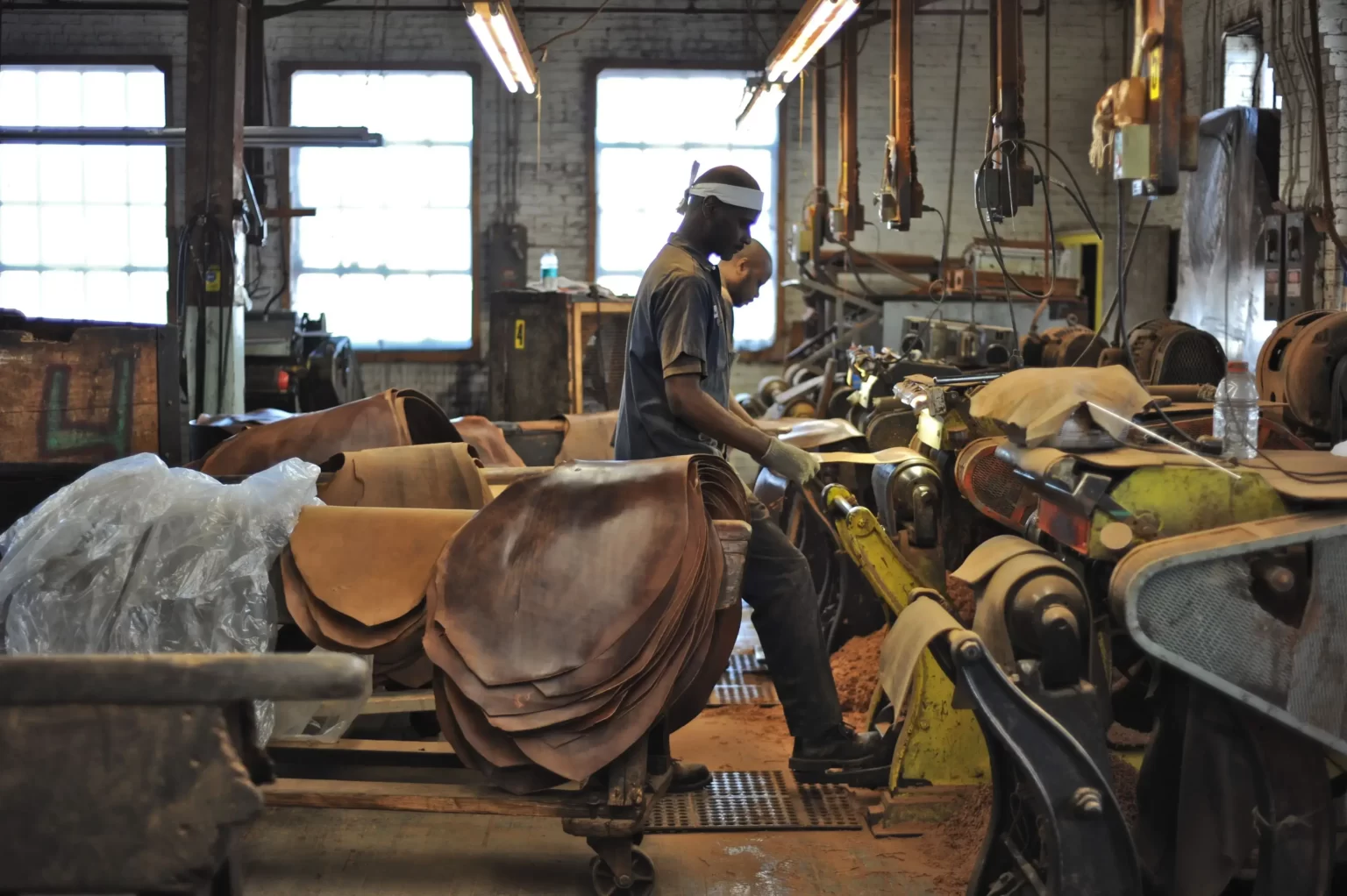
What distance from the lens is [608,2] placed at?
38.2ft

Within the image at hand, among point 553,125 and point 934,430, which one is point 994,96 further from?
point 553,125

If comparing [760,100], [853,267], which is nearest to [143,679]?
[760,100]

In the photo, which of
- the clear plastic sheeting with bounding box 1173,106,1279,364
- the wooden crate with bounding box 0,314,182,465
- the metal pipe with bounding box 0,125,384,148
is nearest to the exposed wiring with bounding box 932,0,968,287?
the clear plastic sheeting with bounding box 1173,106,1279,364

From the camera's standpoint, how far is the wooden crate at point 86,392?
16.1ft

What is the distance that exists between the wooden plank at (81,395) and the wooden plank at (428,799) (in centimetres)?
222

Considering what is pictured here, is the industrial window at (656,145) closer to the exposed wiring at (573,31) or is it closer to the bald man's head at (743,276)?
the exposed wiring at (573,31)

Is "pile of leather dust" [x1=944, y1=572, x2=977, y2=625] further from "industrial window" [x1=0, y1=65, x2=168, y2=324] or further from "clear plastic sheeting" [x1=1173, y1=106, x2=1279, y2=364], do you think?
"industrial window" [x1=0, y1=65, x2=168, y2=324]

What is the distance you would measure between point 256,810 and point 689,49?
11096 mm

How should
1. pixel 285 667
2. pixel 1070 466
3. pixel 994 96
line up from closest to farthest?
pixel 285 667
pixel 1070 466
pixel 994 96

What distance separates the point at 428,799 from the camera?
325 centimetres

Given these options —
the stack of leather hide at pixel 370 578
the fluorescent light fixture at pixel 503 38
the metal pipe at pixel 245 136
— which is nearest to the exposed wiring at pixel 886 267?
the fluorescent light fixture at pixel 503 38

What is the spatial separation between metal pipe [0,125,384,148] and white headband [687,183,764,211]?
15.4ft

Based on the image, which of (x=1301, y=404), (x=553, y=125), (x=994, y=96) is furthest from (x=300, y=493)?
(x=553, y=125)

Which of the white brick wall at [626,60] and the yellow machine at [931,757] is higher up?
the white brick wall at [626,60]
